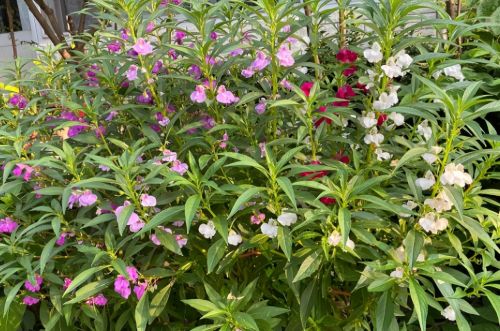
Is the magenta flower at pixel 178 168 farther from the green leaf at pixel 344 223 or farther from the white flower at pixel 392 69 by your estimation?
the white flower at pixel 392 69

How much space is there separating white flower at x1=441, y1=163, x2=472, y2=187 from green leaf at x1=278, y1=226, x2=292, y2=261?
16.5 inches

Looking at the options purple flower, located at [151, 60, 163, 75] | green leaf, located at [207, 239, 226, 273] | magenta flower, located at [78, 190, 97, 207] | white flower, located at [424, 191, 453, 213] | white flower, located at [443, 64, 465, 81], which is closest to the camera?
white flower, located at [424, 191, 453, 213]

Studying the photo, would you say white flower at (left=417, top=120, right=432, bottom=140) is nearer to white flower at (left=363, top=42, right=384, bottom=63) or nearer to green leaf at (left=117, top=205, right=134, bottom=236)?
white flower at (left=363, top=42, right=384, bottom=63)

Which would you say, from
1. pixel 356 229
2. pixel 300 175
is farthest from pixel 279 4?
pixel 356 229

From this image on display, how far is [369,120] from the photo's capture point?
1595 millimetres

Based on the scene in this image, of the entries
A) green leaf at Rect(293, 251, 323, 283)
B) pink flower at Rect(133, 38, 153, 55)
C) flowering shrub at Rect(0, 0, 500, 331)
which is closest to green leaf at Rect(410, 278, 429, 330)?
flowering shrub at Rect(0, 0, 500, 331)

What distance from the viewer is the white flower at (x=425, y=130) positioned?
5.32 feet

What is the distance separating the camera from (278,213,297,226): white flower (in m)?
1.46

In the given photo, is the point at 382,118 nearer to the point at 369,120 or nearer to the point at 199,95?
the point at 369,120

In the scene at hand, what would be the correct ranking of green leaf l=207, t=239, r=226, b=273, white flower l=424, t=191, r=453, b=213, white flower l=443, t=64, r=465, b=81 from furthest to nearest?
white flower l=443, t=64, r=465, b=81 → green leaf l=207, t=239, r=226, b=273 → white flower l=424, t=191, r=453, b=213

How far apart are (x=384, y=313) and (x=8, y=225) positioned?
1254 mm

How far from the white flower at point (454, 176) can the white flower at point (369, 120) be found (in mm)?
303

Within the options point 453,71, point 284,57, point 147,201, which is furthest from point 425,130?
point 147,201

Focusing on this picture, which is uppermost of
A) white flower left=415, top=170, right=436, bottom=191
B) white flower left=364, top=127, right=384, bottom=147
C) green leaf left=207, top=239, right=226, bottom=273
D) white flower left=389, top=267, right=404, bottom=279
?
white flower left=364, top=127, right=384, bottom=147
